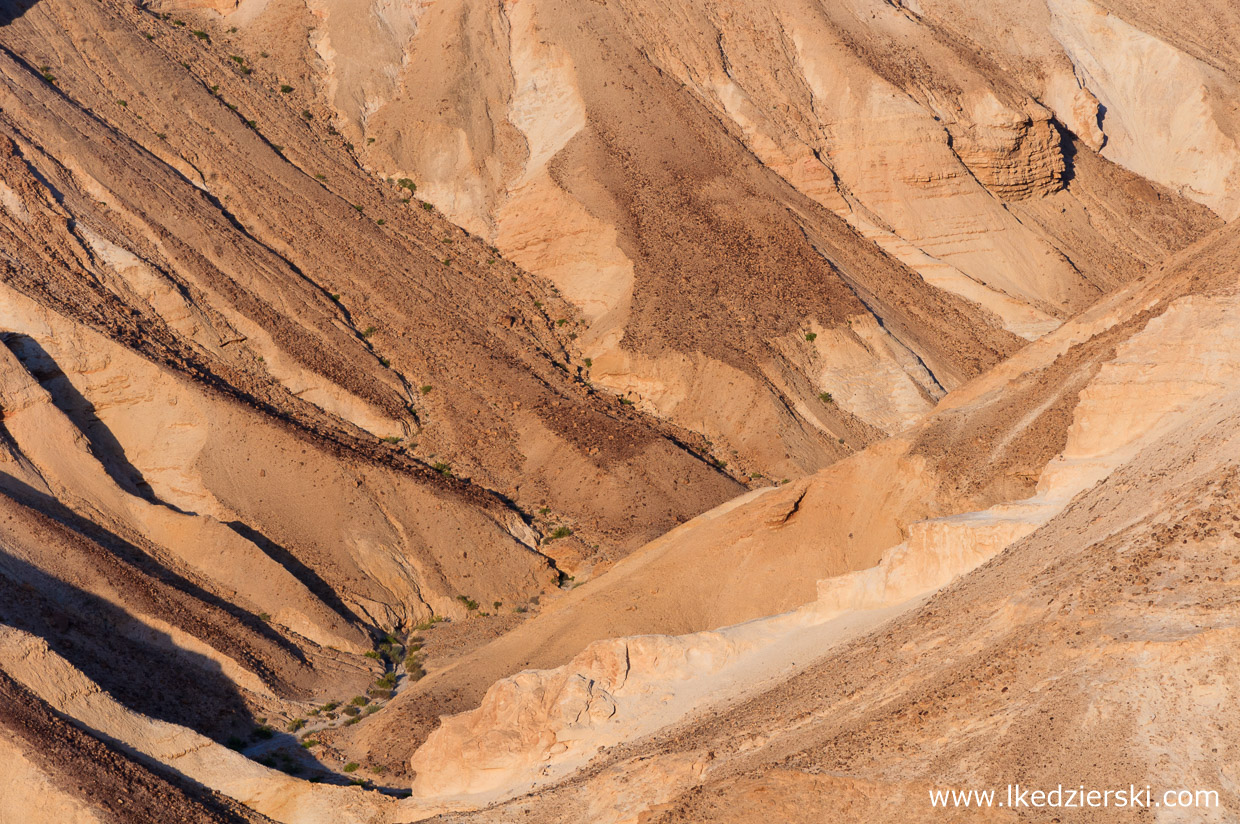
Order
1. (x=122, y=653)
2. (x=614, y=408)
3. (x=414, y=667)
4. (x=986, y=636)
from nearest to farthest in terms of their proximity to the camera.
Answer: (x=986, y=636) → (x=122, y=653) → (x=414, y=667) → (x=614, y=408)

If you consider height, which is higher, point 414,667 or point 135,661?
point 414,667

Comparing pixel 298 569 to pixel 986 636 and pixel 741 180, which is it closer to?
pixel 986 636

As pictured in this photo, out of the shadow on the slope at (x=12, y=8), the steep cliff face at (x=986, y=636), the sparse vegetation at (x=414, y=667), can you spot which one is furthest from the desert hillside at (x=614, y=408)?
the sparse vegetation at (x=414, y=667)

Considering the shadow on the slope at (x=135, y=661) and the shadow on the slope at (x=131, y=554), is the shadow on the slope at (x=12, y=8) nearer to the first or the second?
the shadow on the slope at (x=131, y=554)

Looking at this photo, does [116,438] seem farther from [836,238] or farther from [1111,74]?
[1111,74]

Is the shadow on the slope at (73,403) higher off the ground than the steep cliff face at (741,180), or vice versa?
the steep cliff face at (741,180)

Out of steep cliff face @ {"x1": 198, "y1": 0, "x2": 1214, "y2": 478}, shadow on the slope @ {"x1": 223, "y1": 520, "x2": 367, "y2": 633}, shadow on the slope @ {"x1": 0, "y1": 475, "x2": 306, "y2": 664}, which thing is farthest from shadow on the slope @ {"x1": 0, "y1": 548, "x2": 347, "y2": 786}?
steep cliff face @ {"x1": 198, "y1": 0, "x2": 1214, "y2": 478}

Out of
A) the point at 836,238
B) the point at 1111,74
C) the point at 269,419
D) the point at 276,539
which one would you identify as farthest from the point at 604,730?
the point at 1111,74

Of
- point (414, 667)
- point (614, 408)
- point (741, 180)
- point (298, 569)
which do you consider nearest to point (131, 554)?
point (298, 569)
